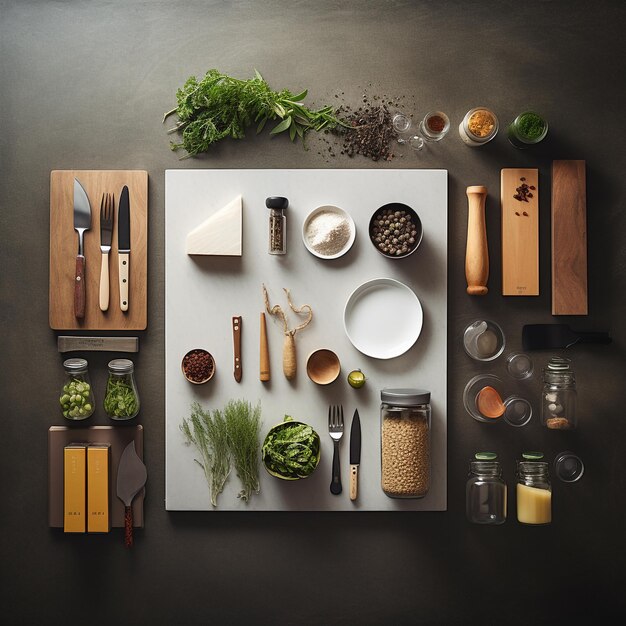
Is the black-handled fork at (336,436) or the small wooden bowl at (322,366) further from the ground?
the small wooden bowl at (322,366)

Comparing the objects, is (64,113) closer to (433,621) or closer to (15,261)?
(15,261)

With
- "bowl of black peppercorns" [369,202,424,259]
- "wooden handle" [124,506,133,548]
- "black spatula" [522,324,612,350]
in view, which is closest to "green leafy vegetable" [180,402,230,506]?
"wooden handle" [124,506,133,548]

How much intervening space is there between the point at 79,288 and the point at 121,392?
42cm

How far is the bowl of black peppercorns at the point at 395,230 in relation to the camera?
2.10 metres

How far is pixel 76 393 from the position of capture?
2.11m

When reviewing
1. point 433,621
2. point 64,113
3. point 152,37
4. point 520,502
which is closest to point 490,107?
point 152,37

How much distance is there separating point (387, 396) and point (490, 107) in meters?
1.17

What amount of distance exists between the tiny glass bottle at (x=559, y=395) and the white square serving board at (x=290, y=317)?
39 cm

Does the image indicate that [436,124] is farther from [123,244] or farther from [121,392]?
[121,392]

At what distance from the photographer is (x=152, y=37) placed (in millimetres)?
2195

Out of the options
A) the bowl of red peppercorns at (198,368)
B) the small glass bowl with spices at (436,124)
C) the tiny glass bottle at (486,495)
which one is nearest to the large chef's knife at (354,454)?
the tiny glass bottle at (486,495)

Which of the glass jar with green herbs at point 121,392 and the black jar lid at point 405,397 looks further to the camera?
the glass jar with green herbs at point 121,392

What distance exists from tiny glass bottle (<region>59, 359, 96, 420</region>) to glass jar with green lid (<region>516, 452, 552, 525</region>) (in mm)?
1621

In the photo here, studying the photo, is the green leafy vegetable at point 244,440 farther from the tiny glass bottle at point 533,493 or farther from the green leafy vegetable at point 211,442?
the tiny glass bottle at point 533,493
